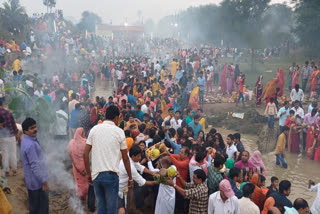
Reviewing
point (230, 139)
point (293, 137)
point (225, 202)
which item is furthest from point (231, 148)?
point (293, 137)

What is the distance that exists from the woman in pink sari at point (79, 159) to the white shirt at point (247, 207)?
303cm

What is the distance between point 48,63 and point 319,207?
2028 cm

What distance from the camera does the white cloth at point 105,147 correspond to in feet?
11.8

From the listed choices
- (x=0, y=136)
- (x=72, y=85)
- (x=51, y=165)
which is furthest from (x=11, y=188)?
(x=72, y=85)

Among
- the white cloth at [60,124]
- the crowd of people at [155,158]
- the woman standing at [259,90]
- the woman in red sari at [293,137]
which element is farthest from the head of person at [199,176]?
the woman standing at [259,90]

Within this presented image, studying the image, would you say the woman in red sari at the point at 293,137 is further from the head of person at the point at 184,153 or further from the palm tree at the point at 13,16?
the palm tree at the point at 13,16

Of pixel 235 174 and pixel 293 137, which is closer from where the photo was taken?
pixel 235 174

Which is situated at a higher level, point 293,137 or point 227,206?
point 227,206

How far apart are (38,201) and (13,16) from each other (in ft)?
76.9

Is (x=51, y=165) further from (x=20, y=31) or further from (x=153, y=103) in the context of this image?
(x=20, y=31)

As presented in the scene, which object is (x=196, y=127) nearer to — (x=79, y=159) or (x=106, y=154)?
(x=79, y=159)

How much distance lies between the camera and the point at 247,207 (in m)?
4.05

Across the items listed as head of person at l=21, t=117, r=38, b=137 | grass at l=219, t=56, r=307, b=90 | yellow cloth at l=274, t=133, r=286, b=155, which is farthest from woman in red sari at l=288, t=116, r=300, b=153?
grass at l=219, t=56, r=307, b=90

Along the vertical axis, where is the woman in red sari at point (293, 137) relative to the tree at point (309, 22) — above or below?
below
